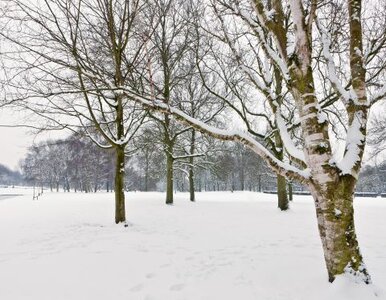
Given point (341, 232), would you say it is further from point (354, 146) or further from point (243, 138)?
point (243, 138)

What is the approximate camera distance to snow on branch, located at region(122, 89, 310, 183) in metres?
3.48

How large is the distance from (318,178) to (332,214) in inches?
16.1

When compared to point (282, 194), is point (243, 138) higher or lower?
higher

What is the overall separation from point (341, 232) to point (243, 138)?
1.56m

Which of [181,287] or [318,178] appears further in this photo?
[181,287]

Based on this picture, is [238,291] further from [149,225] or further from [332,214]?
[149,225]

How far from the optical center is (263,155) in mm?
3717

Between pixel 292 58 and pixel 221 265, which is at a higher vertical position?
pixel 292 58

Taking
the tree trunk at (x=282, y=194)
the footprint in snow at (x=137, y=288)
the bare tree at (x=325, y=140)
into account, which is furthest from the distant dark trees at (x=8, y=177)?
the bare tree at (x=325, y=140)

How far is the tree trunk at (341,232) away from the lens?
3143 millimetres

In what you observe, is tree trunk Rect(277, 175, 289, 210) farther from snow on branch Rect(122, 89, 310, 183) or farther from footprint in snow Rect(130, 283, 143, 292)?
footprint in snow Rect(130, 283, 143, 292)

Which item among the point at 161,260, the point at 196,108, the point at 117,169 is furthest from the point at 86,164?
the point at 161,260

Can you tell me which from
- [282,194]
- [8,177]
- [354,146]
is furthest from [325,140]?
[8,177]

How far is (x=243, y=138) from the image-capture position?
3848 mm
